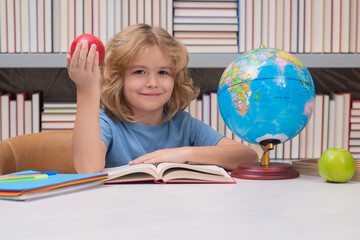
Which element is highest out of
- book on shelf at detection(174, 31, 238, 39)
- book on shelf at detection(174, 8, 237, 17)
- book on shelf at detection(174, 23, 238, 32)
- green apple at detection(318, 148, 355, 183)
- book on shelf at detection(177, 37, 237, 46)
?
book on shelf at detection(174, 8, 237, 17)

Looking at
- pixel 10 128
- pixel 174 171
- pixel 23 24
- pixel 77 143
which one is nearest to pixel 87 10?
pixel 23 24

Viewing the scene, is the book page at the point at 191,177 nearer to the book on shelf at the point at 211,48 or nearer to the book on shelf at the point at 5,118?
the book on shelf at the point at 211,48

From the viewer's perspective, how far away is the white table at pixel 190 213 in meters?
0.66

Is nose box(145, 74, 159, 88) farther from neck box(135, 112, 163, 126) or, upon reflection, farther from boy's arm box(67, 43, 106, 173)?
boy's arm box(67, 43, 106, 173)

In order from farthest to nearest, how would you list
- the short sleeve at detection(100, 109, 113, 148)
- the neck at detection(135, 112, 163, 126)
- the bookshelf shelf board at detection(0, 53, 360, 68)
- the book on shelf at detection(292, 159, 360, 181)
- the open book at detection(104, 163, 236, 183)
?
the bookshelf shelf board at detection(0, 53, 360, 68)
the neck at detection(135, 112, 163, 126)
the short sleeve at detection(100, 109, 113, 148)
the book on shelf at detection(292, 159, 360, 181)
the open book at detection(104, 163, 236, 183)

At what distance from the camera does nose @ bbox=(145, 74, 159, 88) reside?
1507 millimetres

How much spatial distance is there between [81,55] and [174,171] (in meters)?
0.37

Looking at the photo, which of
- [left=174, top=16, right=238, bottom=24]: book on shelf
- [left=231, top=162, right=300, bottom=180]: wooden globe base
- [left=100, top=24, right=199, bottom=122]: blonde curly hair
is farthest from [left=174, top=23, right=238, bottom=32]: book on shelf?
[left=231, top=162, right=300, bottom=180]: wooden globe base

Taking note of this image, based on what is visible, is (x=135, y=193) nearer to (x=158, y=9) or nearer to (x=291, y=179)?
(x=291, y=179)

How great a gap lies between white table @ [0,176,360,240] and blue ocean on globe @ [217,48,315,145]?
0.57 ft

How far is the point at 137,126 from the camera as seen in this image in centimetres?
162

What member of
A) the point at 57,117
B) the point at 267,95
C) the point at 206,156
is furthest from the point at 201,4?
the point at 267,95

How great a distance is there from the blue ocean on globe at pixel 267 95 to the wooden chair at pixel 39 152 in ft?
2.22

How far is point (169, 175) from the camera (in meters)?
1.09
